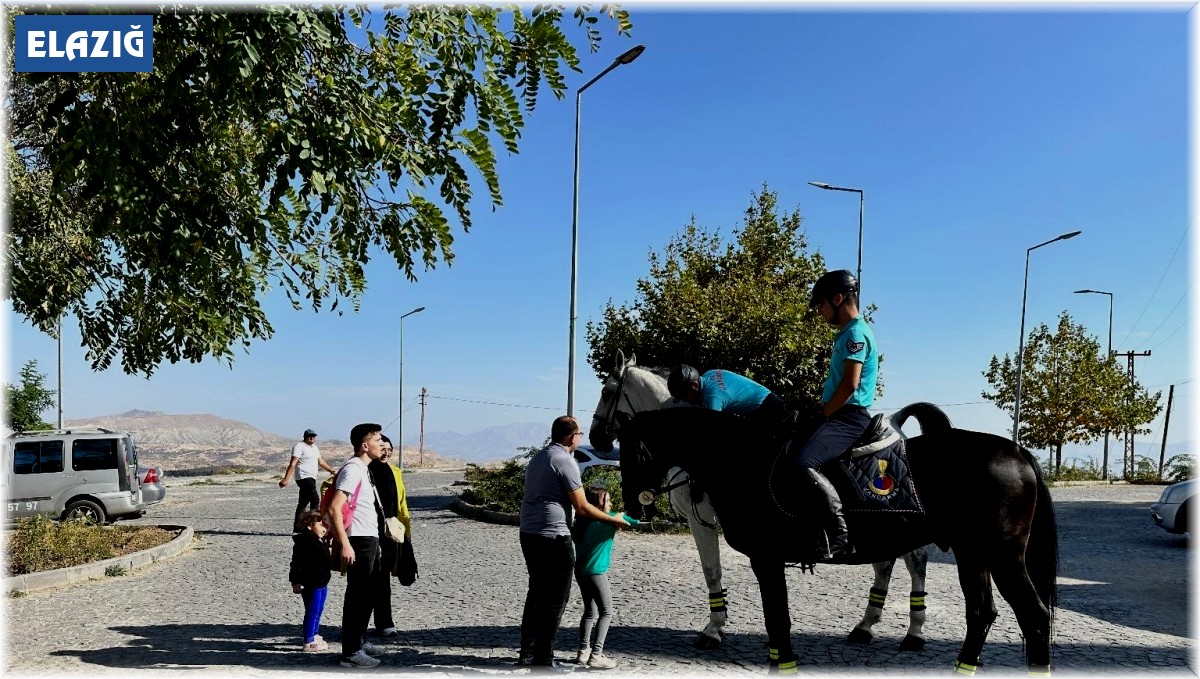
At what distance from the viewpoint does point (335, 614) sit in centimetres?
841

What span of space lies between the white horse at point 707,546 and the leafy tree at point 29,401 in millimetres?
35936

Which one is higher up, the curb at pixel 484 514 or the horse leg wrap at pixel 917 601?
the horse leg wrap at pixel 917 601

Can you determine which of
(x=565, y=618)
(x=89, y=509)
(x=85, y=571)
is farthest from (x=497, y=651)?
(x=89, y=509)

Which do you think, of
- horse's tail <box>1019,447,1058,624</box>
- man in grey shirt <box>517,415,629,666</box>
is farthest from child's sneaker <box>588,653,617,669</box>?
horse's tail <box>1019,447,1058,624</box>

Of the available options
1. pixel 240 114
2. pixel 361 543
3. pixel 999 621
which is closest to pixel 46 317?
pixel 240 114

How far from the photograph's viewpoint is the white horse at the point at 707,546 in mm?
7020

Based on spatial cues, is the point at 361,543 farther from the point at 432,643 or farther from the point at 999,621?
the point at 999,621

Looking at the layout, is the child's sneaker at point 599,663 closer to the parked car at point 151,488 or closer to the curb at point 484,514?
the curb at point 484,514

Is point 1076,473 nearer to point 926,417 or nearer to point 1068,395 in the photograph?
point 1068,395

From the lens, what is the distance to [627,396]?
8.15 meters

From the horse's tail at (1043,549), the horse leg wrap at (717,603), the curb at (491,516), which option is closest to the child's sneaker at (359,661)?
the horse leg wrap at (717,603)

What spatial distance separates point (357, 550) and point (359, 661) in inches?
32.4

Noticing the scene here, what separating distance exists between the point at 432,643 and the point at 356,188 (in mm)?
A: 4437

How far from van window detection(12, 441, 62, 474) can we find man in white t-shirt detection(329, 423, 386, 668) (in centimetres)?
1213
